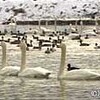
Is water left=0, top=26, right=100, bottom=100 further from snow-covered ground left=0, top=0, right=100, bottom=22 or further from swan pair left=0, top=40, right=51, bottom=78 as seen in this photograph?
snow-covered ground left=0, top=0, right=100, bottom=22

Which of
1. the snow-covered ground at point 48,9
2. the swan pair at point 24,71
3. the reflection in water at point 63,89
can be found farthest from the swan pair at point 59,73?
the snow-covered ground at point 48,9

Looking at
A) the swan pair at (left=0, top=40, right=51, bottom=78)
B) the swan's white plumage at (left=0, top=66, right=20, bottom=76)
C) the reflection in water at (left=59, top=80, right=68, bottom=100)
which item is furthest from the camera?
the swan's white plumage at (left=0, top=66, right=20, bottom=76)

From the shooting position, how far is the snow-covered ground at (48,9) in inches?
3216

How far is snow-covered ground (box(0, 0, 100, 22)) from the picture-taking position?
81.7 metres

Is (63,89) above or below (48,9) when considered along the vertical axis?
below

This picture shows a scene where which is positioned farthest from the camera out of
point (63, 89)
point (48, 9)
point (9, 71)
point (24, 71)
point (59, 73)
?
point (48, 9)

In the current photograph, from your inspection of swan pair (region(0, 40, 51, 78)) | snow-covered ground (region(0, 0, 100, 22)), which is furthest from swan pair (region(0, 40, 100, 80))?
snow-covered ground (region(0, 0, 100, 22))

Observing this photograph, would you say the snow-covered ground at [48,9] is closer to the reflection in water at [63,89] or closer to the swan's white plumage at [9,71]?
the swan's white plumage at [9,71]

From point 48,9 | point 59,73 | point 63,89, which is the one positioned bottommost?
point 63,89

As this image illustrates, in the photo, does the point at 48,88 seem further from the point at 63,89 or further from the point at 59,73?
the point at 59,73

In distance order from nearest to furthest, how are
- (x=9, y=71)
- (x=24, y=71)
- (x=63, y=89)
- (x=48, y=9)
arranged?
1. (x=63, y=89)
2. (x=24, y=71)
3. (x=9, y=71)
4. (x=48, y=9)

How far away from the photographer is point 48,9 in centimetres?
8431

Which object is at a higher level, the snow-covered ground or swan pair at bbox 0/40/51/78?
the snow-covered ground

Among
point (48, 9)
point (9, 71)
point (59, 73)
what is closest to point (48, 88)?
point (59, 73)
